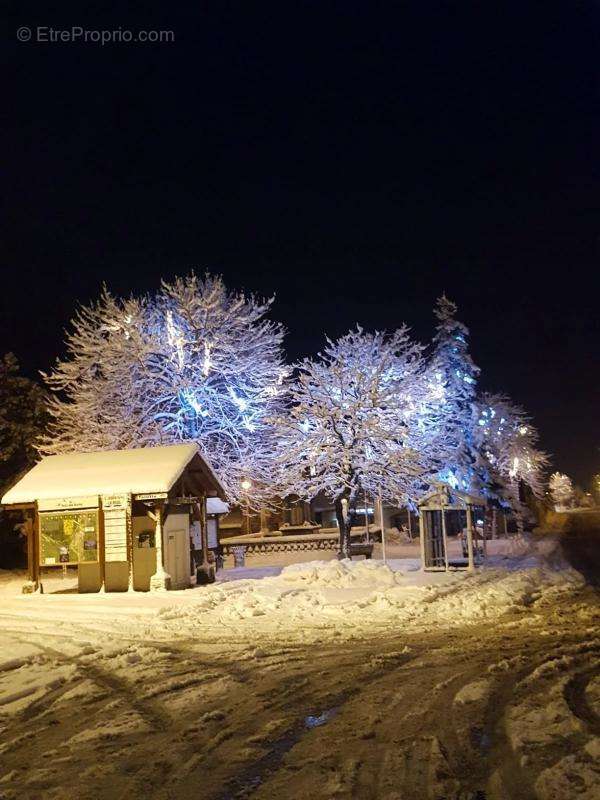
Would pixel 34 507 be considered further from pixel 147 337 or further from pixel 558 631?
pixel 558 631

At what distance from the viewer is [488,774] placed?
5789 millimetres

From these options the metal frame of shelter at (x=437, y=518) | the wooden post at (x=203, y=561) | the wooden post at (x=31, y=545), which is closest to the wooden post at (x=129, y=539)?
the wooden post at (x=203, y=561)

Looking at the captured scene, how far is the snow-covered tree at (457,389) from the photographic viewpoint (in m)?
43.7

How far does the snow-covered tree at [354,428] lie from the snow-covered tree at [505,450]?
10.4m

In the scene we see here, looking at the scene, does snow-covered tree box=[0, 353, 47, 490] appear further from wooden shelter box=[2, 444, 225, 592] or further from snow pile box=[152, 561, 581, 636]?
snow pile box=[152, 561, 581, 636]

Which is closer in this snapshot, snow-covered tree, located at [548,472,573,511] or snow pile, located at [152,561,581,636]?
snow pile, located at [152,561,581,636]

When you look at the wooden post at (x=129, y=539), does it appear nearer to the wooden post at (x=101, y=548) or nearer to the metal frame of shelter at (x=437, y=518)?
the wooden post at (x=101, y=548)

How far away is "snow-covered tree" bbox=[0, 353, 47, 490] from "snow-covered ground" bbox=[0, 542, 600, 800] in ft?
68.0

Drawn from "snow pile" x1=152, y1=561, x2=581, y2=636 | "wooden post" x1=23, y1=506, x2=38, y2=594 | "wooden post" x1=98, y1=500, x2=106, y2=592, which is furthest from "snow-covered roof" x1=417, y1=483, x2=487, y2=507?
"wooden post" x1=23, y1=506, x2=38, y2=594

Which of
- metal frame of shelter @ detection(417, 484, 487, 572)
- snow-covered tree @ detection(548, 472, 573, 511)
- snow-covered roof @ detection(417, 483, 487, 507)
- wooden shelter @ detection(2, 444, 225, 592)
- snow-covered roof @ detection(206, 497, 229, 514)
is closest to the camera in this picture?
wooden shelter @ detection(2, 444, 225, 592)

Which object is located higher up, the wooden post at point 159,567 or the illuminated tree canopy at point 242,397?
the illuminated tree canopy at point 242,397

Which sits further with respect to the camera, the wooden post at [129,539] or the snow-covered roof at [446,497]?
the snow-covered roof at [446,497]

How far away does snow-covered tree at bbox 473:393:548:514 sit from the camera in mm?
44969

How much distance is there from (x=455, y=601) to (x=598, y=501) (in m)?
173
